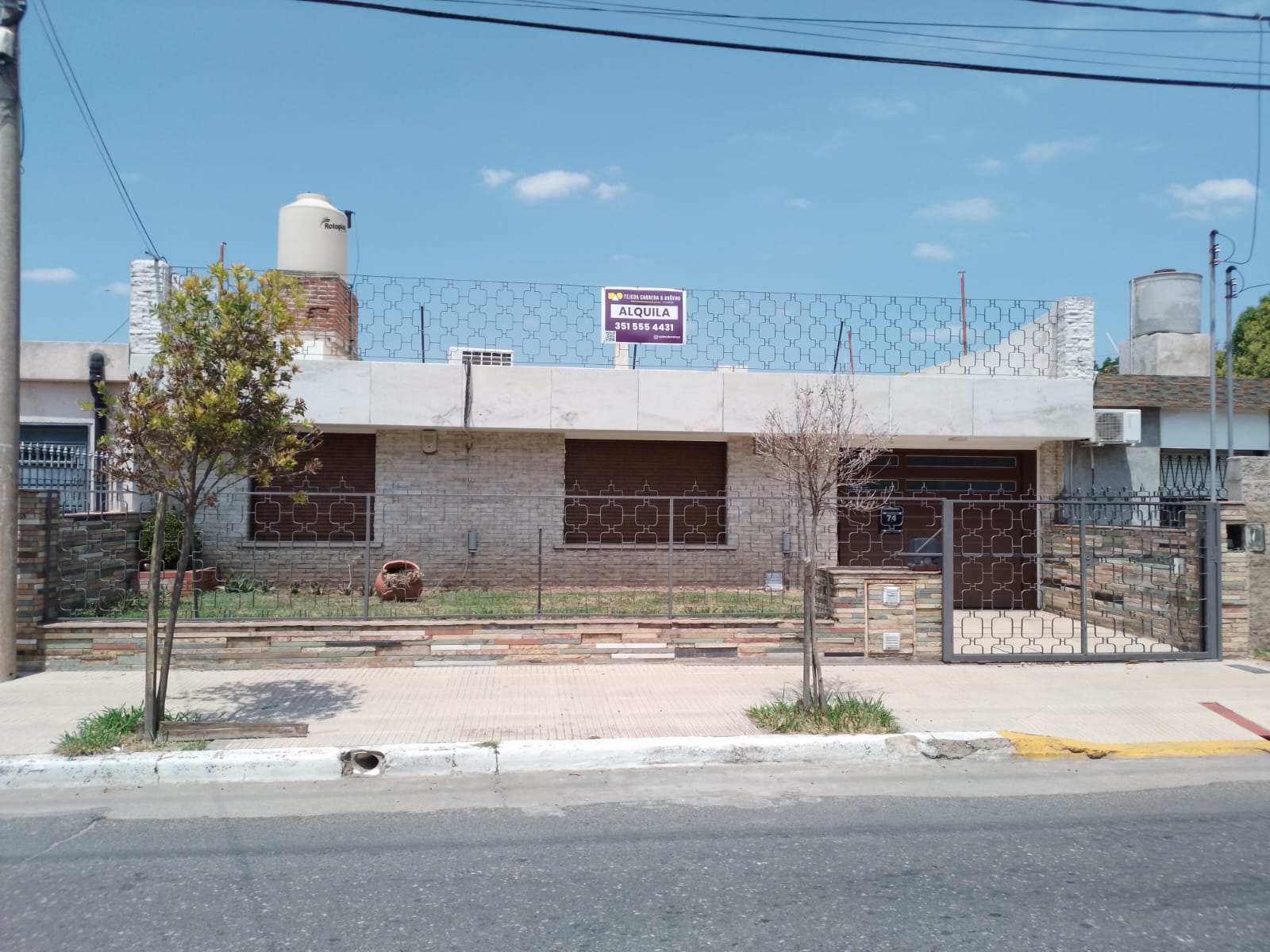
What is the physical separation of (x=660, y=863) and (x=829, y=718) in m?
2.81

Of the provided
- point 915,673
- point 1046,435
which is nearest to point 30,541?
point 915,673

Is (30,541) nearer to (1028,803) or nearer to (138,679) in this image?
(138,679)

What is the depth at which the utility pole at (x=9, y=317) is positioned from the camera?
8.61 m

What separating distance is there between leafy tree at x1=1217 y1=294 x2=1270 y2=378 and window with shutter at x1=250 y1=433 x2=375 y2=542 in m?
26.7

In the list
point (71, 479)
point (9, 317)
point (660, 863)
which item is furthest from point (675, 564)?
point (660, 863)

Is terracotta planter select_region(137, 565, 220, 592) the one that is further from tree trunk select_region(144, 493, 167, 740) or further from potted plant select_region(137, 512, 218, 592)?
tree trunk select_region(144, 493, 167, 740)

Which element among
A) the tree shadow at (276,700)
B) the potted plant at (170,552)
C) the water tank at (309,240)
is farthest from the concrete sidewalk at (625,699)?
the water tank at (309,240)

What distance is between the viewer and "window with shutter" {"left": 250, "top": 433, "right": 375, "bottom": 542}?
1338cm

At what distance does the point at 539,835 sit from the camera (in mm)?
5680

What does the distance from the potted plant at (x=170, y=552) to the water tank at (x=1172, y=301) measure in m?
15.4

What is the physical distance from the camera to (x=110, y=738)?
22.9 feet

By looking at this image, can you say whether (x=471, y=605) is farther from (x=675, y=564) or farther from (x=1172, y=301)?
(x=1172, y=301)

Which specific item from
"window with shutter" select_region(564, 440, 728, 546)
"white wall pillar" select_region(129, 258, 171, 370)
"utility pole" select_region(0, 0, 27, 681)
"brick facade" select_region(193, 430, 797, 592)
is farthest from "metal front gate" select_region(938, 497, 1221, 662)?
"white wall pillar" select_region(129, 258, 171, 370)

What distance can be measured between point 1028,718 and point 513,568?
7.56 m
